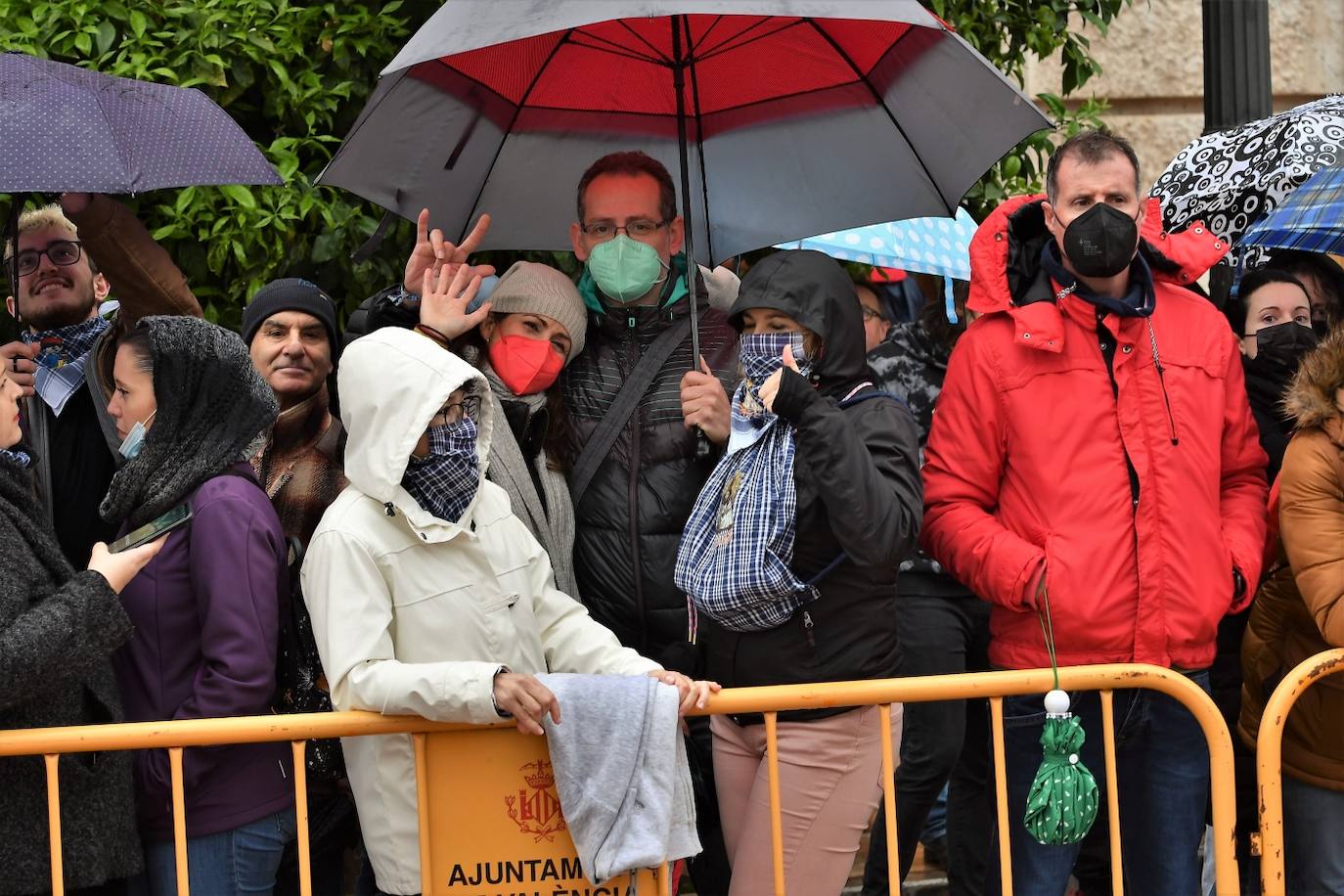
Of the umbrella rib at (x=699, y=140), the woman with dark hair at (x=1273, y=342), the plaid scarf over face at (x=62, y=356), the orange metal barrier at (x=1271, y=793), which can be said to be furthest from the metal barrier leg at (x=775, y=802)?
the plaid scarf over face at (x=62, y=356)

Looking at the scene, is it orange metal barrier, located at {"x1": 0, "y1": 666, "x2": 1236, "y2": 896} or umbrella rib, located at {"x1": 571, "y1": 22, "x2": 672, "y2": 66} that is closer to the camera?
orange metal barrier, located at {"x1": 0, "y1": 666, "x2": 1236, "y2": 896}

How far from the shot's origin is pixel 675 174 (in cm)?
480

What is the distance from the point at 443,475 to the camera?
3.73 meters

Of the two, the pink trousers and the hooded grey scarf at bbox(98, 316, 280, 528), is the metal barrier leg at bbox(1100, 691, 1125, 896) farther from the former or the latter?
the hooded grey scarf at bbox(98, 316, 280, 528)

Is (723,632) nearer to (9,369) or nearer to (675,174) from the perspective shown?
(675,174)

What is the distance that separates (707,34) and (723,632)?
161 cm

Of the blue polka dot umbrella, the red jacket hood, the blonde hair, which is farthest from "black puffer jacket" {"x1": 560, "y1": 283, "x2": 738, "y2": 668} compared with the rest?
the blonde hair

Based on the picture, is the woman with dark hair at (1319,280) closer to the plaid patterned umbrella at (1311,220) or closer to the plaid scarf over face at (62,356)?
the plaid patterned umbrella at (1311,220)

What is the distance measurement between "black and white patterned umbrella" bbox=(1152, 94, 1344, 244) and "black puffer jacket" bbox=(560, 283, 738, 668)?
1924 millimetres

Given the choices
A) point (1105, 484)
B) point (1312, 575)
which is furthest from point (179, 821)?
point (1312, 575)

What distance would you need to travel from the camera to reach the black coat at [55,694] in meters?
3.47

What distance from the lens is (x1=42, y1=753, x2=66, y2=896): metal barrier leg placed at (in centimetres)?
348

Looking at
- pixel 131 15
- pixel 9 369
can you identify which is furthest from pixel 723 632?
pixel 131 15

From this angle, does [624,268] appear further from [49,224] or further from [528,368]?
[49,224]
